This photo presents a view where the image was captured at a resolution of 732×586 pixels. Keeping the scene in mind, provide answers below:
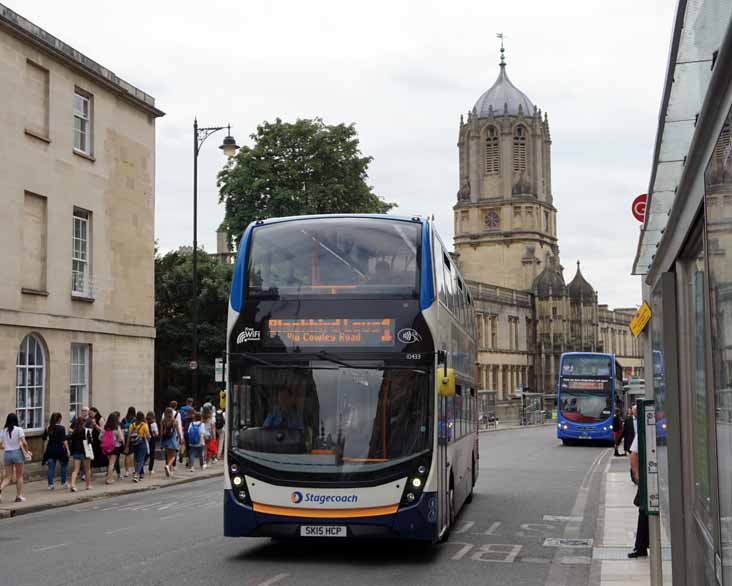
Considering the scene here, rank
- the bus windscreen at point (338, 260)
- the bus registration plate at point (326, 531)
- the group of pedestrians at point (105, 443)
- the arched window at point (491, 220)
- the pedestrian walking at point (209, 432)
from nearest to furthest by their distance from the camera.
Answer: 1. the bus registration plate at point (326, 531)
2. the bus windscreen at point (338, 260)
3. the group of pedestrians at point (105, 443)
4. the pedestrian walking at point (209, 432)
5. the arched window at point (491, 220)

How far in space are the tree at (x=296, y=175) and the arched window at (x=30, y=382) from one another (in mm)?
22603

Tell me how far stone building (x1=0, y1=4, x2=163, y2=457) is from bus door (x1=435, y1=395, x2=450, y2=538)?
538 inches

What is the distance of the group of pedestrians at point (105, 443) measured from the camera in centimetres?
1908

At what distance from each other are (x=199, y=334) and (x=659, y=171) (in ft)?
139

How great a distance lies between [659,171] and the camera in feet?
21.0

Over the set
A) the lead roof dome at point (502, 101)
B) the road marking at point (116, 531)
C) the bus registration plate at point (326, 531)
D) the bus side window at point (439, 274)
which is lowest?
the road marking at point (116, 531)

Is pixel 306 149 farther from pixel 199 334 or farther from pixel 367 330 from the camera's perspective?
pixel 367 330

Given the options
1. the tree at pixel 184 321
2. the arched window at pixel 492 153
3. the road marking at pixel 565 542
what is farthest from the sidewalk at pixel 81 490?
the arched window at pixel 492 153

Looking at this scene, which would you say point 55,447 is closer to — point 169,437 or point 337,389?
point 169,437

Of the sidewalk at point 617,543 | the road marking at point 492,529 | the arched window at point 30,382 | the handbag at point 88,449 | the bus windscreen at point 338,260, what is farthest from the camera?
the arched window at point 30,382

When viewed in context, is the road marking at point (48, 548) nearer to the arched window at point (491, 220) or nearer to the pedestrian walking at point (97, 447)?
the pedestrian walking at point (97, 447)

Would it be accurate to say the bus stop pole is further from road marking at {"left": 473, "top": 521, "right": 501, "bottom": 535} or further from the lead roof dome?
the lead roof dome

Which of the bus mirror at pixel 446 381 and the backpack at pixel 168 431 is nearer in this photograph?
the bus mirror at pixel 446 381

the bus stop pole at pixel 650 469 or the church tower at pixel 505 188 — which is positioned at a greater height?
the church tower at pixel 505 188
